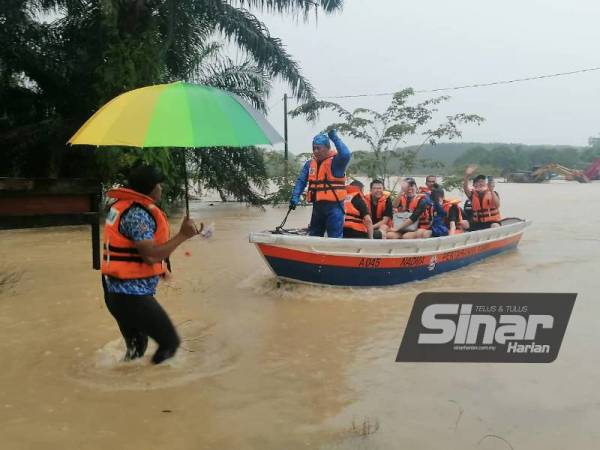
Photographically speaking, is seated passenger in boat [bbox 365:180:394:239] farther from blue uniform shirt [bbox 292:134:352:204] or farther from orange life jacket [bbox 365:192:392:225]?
blue uniform shirt [bbox 292:134:352:204]

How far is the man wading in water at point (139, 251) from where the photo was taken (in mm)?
3678

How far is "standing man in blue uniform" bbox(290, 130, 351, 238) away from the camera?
22.8 ft

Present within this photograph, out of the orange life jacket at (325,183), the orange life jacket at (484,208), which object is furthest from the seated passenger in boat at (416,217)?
the orange life jacket at (325,183)

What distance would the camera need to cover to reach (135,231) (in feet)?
12.0

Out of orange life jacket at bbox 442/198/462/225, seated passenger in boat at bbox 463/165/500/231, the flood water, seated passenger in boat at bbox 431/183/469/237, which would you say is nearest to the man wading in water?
the flood water

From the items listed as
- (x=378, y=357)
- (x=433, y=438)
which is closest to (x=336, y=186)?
(x=378, y=357)

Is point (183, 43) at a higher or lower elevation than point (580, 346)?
higher

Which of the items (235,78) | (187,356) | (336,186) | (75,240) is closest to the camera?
(187,356)

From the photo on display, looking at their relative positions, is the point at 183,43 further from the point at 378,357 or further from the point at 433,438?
the point at 433,438

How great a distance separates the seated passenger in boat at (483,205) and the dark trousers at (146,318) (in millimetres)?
7086

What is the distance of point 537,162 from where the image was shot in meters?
52.2

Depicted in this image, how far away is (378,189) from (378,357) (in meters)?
3.56

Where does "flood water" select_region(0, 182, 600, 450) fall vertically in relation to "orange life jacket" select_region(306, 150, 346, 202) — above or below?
below

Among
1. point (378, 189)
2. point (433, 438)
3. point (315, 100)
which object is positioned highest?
point (315, 100)
